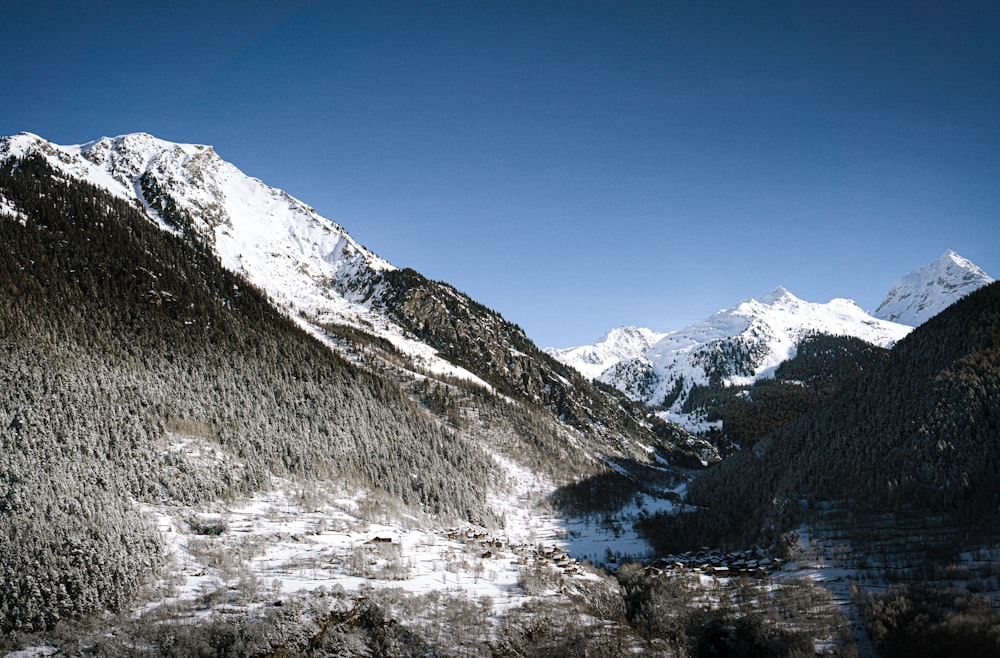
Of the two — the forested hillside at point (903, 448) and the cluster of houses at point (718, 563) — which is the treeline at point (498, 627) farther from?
the forested hillside at point (903, 448)

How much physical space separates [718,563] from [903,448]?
2458cm

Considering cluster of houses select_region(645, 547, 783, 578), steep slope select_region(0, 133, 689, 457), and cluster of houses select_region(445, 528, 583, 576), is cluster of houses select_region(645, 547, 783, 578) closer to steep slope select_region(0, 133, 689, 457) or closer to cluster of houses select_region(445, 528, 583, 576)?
cluster of houses select_region(445, 528, 583, 576)

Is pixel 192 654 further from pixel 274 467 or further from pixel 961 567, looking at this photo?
pixel 961 567

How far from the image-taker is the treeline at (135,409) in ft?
94.0

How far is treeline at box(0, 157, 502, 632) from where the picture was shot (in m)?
28.7

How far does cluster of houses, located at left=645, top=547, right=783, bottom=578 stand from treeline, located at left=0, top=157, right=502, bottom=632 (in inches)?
945

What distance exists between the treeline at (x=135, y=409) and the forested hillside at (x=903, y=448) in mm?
36292

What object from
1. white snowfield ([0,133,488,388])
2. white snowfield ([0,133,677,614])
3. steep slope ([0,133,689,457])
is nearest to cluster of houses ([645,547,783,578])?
white snowfield ([0,133,677,614])

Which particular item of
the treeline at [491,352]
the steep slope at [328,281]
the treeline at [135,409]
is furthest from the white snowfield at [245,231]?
the treeline at [135,409]

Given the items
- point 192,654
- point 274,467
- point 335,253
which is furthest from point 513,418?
point 335,253

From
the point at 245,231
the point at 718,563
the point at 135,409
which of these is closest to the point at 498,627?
the point at 718,563

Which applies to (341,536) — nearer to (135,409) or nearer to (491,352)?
(135,409)

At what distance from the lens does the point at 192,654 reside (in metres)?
22.9

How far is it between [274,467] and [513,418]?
60.1 m
